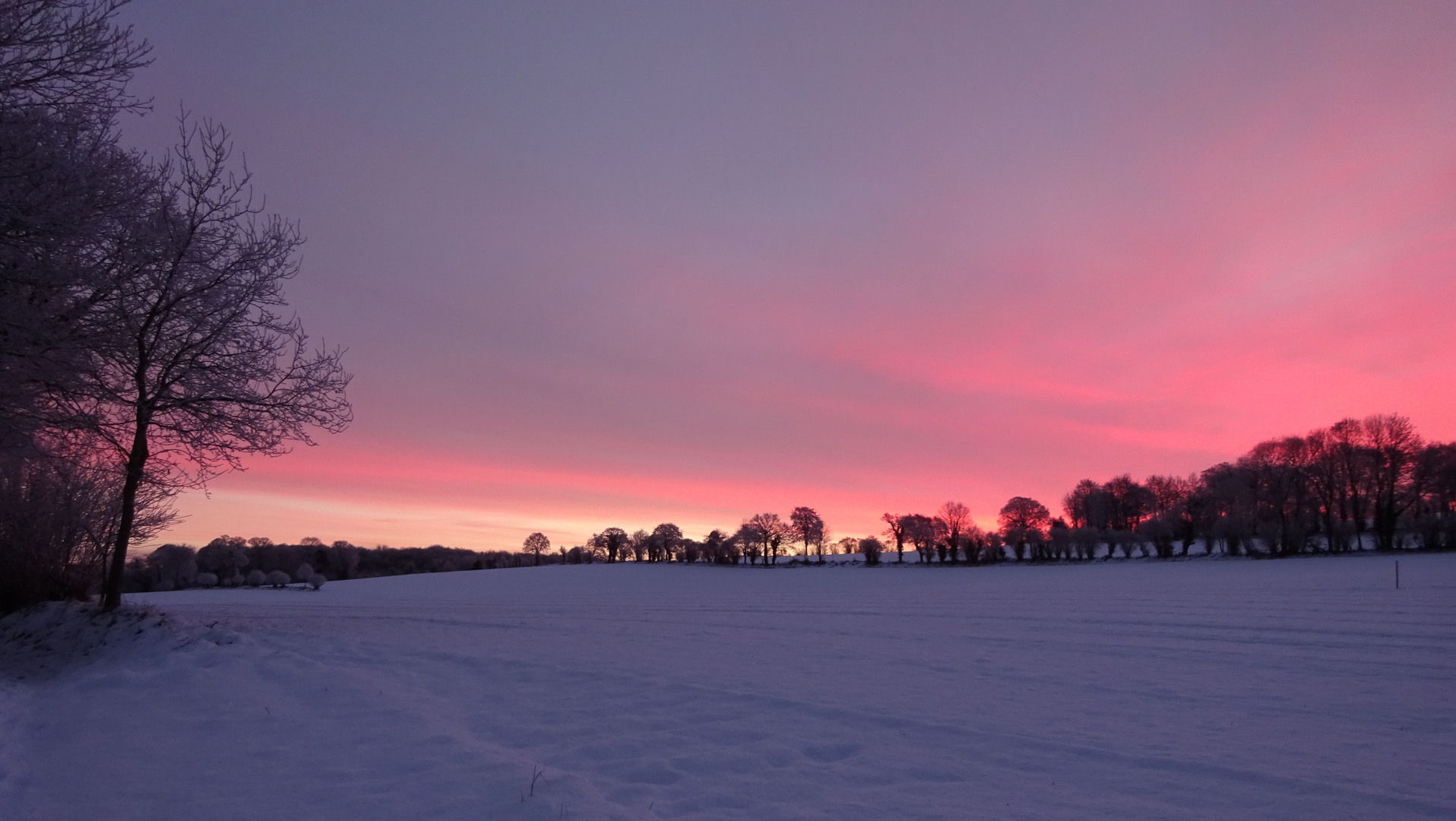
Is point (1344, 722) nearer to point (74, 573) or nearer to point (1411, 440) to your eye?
point (74, 573)

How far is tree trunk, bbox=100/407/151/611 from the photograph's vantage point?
1463 centimetres

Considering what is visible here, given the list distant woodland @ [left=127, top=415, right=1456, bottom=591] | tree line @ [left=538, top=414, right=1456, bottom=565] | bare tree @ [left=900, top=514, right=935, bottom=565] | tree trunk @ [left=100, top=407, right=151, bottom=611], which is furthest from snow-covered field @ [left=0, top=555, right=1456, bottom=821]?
bare tree @ [left=900, top=514, right=935, bottom=565]

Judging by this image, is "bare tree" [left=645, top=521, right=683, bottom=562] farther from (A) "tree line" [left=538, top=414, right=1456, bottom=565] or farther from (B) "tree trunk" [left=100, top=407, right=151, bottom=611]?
(B) "tree trunk" [left=100, top=407, right=151, bottom=611]

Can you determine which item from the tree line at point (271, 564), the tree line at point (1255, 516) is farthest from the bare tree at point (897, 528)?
the tree line at point (271, 564)

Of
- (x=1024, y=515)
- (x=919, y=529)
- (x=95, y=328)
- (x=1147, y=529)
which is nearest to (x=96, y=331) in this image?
(x=95, y=328)

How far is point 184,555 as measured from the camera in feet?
212

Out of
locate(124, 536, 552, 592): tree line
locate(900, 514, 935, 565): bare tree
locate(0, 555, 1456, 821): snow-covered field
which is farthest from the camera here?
locate(900, 514, 935, 565): bare tree

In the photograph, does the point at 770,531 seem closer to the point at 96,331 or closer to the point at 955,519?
the point at 955,519

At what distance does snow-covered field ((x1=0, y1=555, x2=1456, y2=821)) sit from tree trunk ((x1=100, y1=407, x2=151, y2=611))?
0.93 m

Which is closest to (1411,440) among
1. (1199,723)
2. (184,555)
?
(1199,723)

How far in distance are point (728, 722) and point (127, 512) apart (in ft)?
43.8

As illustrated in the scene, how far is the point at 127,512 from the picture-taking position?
14.6 m

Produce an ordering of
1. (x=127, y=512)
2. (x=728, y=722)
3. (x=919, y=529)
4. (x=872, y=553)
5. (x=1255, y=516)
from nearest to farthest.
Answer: (x=728, y=722) < (x=127, y=512) < (x=1255, y=516) < (x=872, y=553) < (x=919, y=529)

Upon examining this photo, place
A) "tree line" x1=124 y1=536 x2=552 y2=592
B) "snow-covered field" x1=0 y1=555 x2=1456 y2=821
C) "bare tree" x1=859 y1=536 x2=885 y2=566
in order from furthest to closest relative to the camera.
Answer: "bare tree" x1=859 y1=536 x2=885 y2=566 → "tree line" x1=124 y1=536 x2=552 y2=592 → "snow-covered field" x1=0 y1=555 x2=1456 y2=821
